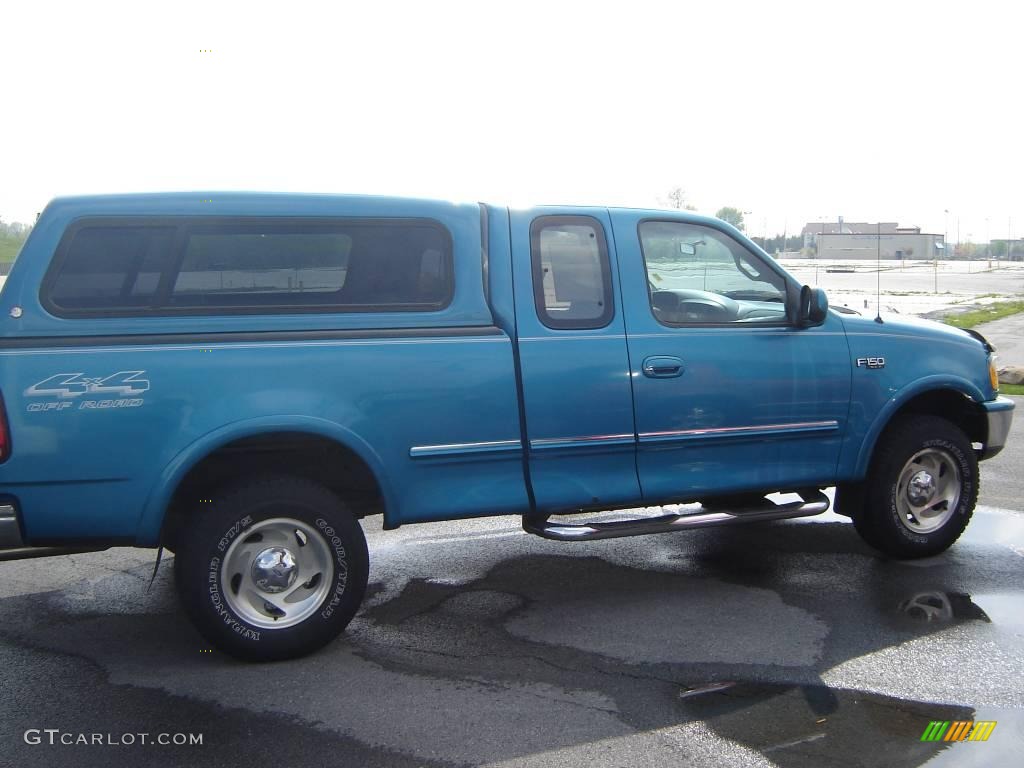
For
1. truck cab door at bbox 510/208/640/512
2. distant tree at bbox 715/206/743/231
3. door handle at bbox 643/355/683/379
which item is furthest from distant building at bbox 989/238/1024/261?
truck cab door at bbox 510/208/640/512

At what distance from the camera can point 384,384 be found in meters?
4.59

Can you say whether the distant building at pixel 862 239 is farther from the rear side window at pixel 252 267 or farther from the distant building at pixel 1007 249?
the distant building at pixel 1007 249

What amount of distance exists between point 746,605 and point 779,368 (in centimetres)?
126

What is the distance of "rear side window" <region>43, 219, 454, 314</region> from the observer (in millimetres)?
4340

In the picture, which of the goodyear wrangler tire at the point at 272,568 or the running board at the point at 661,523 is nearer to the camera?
the goodyear wrangler tire at the point at 272,568

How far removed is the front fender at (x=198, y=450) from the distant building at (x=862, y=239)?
3.68 meters

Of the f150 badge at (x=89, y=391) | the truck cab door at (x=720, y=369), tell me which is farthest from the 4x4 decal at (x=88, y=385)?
the truck cab door at (x=720, y=369)

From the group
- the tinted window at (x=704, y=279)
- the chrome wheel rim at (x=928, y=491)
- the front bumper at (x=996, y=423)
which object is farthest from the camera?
the front bumper at (x=996, y=423)

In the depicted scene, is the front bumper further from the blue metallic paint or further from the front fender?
the front fender

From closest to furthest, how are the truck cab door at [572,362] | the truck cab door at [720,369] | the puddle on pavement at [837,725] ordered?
the puddle on pavement at [837,725] → the truck cab door at [572,362] → the truck cab door at [720,369]

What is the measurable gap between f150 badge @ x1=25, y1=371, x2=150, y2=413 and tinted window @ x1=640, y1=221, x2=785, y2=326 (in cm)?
256

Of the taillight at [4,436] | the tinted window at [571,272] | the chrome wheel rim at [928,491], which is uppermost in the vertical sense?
the tinted window at [571,272]

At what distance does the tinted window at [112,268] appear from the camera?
4.30 m

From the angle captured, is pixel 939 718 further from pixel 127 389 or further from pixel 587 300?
pixel 127 389
